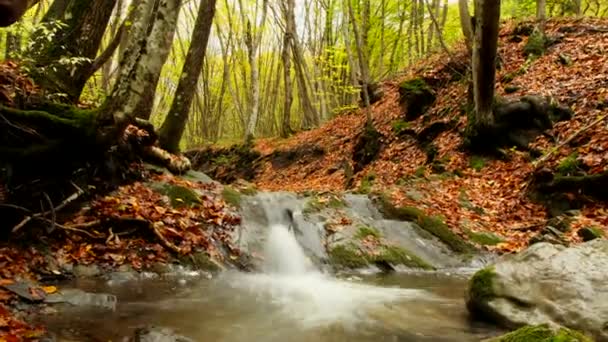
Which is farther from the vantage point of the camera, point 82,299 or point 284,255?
point 284,255

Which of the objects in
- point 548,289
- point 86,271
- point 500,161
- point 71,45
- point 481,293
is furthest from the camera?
point 500,161

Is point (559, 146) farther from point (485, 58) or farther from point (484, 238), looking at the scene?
point (484, 238)

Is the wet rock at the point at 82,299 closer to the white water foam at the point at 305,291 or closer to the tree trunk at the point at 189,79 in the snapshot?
the white water foam at the point at 305,291

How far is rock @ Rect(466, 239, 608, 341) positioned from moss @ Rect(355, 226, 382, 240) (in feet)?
10.4

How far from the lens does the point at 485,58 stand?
9.86m

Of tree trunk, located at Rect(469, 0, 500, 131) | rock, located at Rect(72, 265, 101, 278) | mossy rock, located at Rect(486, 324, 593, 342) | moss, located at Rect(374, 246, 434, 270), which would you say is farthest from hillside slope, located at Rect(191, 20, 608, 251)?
rock, located at Rect(72, 265, 101, 278)

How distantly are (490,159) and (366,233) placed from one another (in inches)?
178

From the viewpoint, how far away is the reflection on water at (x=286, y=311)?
4.47 metres

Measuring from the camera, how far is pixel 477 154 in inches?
456

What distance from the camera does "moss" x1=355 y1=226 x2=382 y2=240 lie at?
8432 millimetres

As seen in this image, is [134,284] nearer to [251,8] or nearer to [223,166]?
[223,166]

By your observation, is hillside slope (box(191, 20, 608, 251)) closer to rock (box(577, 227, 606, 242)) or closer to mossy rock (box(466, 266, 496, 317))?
rock (box(577, 227, 606, 242))

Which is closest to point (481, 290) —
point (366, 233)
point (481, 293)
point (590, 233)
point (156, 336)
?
point (481, 293)

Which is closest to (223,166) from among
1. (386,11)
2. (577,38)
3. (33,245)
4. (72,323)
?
(386,11)
